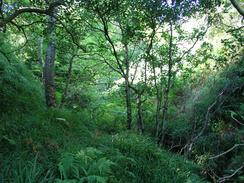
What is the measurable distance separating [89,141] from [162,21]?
361cm

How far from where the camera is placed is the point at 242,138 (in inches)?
284

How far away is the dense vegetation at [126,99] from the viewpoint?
471cm

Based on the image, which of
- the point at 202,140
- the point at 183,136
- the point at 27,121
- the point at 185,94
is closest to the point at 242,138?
the point at 202,140

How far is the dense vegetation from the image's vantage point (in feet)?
15.4

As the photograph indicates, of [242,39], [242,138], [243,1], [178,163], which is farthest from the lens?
[243,1]

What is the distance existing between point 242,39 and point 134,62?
3.91m

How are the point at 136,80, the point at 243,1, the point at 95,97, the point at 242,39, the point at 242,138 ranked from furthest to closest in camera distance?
the point at 95,97, the point at 243,1, the point at 136,80, the point at 242,138, the point at 242,39

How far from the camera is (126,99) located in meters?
8.50

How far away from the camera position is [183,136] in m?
8.78

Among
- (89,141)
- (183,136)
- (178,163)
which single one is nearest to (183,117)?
(183,136)

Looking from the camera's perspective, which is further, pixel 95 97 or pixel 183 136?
pixel 95 97

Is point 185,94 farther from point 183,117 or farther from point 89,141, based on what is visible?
point 89,141

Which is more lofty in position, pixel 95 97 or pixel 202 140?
pixel 95 97

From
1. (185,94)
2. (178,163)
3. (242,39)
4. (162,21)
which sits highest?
(162,21)
